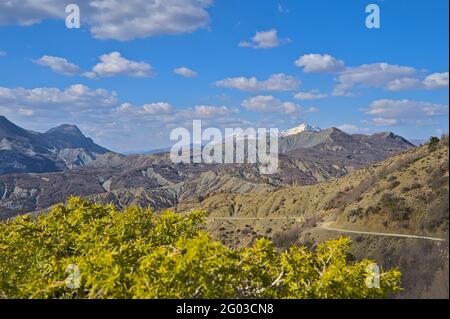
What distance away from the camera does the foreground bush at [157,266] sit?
43.6 feet

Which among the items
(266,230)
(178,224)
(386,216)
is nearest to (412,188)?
(386,216)

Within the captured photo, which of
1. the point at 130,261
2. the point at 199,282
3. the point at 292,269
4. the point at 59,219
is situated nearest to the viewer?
the point at 199,282

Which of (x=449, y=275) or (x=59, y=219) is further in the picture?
(x=59, y=219)

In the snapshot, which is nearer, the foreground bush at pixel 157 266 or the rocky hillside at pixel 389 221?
the foreground bush at pixel 157 266

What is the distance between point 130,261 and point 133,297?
2518mm

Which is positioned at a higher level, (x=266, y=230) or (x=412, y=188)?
(x=412, y=188)

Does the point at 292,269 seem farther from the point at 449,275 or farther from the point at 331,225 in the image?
the point at 331,225

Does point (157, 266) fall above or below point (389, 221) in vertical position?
above

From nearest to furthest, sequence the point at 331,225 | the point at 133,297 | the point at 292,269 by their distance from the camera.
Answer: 1. the point at 133,297
2. the point at 292,269
3. the point at 331,225

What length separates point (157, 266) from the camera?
13.6 m

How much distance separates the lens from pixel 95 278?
13477 mm

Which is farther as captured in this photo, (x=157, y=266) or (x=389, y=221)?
(x=389, y=221)

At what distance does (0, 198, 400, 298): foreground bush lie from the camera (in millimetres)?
13289

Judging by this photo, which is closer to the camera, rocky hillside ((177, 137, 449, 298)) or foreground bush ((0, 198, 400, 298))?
foreground bush ((0, 198, 400, 298))
